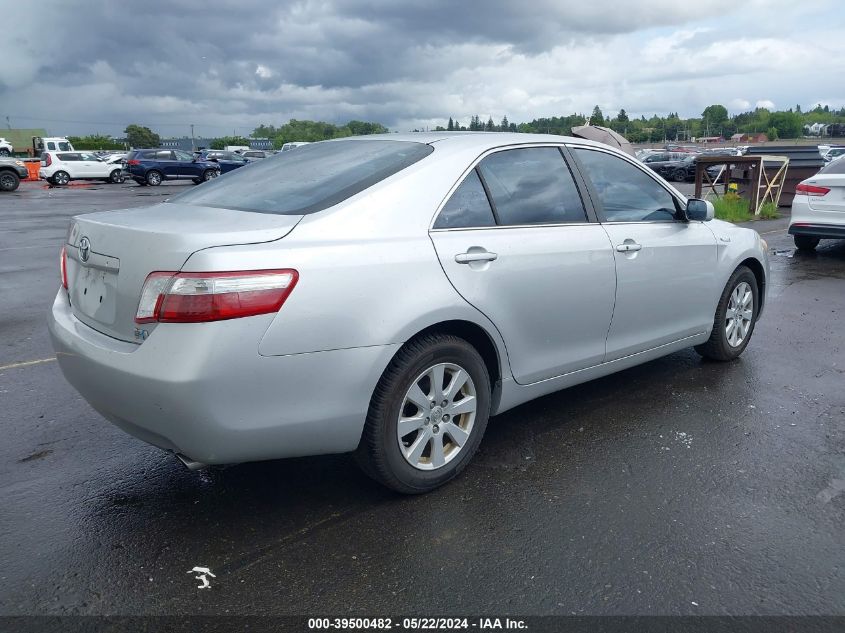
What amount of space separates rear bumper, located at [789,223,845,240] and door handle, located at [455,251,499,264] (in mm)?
8296

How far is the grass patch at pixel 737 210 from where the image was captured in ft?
48.0

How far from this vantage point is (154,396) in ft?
9.07

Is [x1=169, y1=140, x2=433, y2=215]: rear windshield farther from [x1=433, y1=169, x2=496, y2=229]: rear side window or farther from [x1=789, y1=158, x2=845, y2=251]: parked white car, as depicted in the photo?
[x1=789, y1=158, x2=845, y2=251]: parked white car

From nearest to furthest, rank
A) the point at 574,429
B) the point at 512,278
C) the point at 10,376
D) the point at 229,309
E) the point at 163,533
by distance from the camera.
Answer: the point at 229,309 → the point at 163,533 → the point at 512,278 → the point at 574,429 → the point at 10,376

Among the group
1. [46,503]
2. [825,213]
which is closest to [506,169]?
[46,503]

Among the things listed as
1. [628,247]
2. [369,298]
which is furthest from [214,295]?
[628,247]

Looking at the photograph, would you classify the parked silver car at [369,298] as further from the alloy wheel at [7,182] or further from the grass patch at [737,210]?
the alloy wheel at [7,182]

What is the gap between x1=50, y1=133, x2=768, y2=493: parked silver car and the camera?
2768 mm

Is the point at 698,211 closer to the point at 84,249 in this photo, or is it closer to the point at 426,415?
the point at 426,415

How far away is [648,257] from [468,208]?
1360mm

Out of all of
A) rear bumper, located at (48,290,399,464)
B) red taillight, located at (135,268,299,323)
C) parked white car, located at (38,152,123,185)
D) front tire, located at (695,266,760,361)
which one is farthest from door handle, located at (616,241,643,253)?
parked white car, located at (38,152,123,185)

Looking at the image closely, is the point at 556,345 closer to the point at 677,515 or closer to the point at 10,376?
the point at 677,515

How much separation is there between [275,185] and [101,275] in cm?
95

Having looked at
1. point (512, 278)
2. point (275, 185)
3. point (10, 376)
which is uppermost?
point (275, 185)
